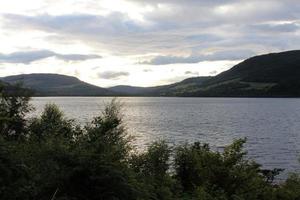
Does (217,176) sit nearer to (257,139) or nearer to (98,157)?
(98,157)

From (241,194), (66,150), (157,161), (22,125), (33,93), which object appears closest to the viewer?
(66,150)

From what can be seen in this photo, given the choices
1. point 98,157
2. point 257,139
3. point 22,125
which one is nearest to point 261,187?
point 98,157

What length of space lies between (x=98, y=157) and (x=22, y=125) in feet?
97.5

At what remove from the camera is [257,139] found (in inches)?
4483

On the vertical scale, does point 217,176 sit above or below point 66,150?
below

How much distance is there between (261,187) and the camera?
31781 millimetres

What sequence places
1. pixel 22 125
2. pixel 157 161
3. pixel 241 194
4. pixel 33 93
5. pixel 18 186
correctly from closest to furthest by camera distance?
pixel 18 186 < pixel 241 194 < pixel 157 161 < pixel 22 125 < pixel 33 93

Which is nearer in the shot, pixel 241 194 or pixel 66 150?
pixel 66 150

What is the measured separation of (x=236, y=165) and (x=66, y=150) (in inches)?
620

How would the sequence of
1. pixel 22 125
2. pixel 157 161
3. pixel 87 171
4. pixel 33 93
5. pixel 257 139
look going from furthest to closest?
1. pixel 257 139
2. pixel 33 93
3. pixel 22 125
4. pixel 157 161
5. pixel 87 171

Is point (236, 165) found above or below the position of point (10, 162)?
below

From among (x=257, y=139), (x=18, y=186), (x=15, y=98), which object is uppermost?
(x=15, y=98)

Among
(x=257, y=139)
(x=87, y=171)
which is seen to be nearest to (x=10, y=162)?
(x=87, y=171)

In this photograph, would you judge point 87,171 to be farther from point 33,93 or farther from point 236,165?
point 33,93
